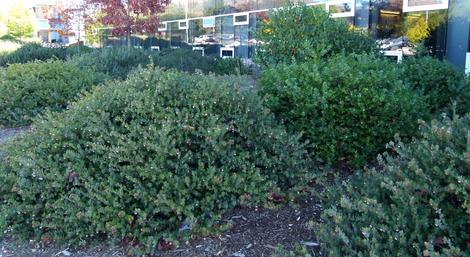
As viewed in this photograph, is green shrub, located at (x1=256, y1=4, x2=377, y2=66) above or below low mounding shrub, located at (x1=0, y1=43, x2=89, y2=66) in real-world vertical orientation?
above

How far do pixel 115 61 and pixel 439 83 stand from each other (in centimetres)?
721

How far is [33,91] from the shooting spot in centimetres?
715

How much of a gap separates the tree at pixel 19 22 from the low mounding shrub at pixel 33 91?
2704 cm

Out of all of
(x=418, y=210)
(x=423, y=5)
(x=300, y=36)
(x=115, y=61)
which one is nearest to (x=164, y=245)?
(x=418, y=210)

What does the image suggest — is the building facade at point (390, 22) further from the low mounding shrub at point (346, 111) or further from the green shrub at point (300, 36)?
the low mounding shrub at point (346, 111)

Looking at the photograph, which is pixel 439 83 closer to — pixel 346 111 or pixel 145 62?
pixel 346 111

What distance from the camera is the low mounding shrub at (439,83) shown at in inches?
223

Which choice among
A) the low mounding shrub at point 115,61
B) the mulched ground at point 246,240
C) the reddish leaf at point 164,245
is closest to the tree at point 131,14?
the low mounding shrub at point 115,61

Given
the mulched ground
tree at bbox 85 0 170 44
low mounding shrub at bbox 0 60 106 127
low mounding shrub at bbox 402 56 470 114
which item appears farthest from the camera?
tree at bbox 85 0 170 44

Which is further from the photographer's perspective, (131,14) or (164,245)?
(131,14)

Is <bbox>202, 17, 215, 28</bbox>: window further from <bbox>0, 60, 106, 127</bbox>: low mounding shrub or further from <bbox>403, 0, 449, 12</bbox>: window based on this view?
<bbox>0, 60, 106, 127</bbox>: low mounding shrub

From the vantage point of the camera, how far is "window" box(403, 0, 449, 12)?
9234mm

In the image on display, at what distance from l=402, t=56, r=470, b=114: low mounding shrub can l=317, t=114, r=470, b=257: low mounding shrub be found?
115 inches

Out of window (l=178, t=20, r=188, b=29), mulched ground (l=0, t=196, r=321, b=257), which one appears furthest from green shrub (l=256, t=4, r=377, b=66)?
window (l=178, t=20, r=188, b=29)
